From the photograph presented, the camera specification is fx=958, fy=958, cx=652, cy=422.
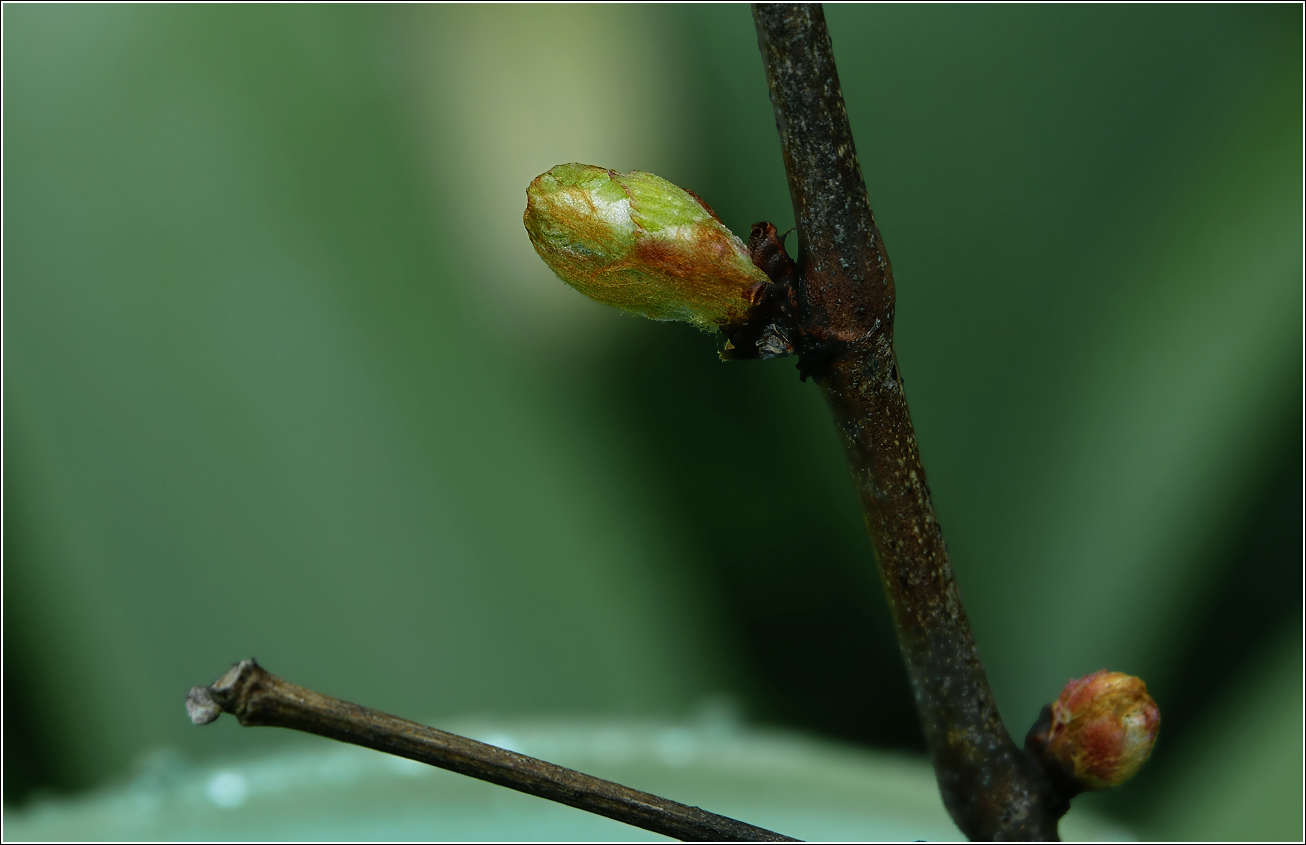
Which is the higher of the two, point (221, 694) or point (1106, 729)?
point (221, 694)

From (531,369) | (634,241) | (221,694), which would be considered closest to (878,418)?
(634,241)

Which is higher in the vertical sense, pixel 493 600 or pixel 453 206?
pixel 453 206

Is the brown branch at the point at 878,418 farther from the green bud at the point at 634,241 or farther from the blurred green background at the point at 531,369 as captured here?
the blurred green background at the point at 531,369

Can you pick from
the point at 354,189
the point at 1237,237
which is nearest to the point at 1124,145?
the point at 1237,237

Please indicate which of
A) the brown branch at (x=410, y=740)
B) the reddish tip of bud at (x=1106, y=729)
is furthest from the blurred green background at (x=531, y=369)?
the brown branch at (x=410, y=740)

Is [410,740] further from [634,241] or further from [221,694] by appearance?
[634,241]

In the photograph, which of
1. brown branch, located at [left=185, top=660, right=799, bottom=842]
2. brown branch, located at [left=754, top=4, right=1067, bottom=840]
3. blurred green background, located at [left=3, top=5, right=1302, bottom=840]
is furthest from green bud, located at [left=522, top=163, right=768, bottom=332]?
blurred green background, located at [left=3, top=5, right=1302, bottom=840]

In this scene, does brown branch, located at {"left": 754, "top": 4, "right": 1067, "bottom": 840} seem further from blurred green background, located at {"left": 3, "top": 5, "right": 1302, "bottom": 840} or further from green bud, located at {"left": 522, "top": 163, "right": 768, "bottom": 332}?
blurred green background, located at {"left": 3, "top": 5, "right": 1302, "bottom": 840}

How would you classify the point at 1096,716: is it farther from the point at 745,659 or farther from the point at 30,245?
the point at 30,245
